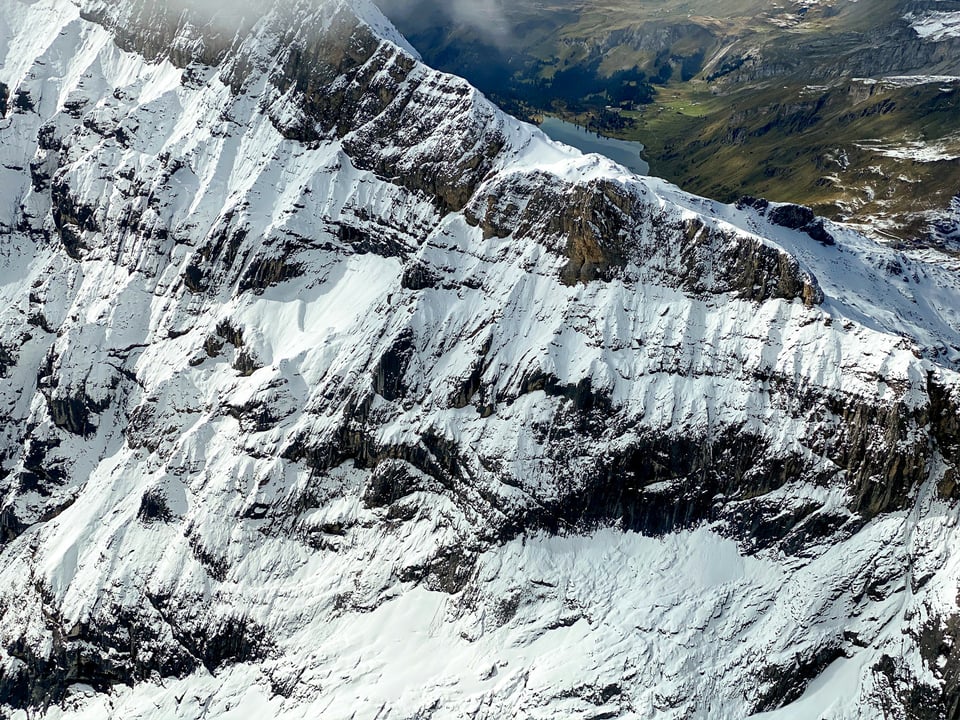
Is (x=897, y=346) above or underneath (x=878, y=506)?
above

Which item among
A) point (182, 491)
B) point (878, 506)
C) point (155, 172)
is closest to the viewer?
point (878, 506)

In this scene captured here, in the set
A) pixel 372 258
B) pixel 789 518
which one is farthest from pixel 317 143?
pixel 789 518

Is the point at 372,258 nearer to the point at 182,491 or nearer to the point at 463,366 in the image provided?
the point at 463,366

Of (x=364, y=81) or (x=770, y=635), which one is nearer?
(x=770, y=635)

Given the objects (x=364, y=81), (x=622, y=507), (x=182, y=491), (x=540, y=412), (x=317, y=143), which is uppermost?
(x=364, y=81)

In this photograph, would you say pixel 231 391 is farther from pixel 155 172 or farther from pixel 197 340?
pixel 155 172

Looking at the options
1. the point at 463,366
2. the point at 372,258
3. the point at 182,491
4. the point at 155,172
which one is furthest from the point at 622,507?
the point at 155,172

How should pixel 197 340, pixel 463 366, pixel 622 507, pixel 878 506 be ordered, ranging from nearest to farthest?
pixel 878 506 → pixel 622 507 → pixel 463 366 → pixel 197 340
